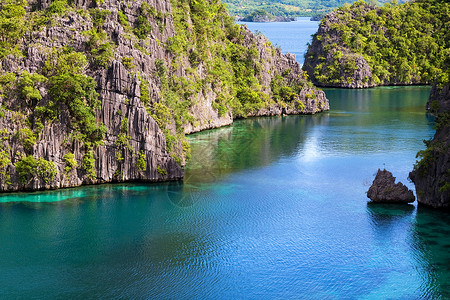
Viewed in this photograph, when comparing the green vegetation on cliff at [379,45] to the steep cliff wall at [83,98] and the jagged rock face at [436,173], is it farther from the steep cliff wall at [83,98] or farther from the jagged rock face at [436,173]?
the jagged rock face at [436,173]

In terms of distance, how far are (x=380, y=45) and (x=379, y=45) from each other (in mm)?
353

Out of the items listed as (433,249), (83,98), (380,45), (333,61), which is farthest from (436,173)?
(380,45)

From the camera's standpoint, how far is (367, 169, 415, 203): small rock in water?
5184cm

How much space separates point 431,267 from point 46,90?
1515 inches

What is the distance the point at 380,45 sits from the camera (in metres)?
170

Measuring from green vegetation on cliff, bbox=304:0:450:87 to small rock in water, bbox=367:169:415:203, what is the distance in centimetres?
10526

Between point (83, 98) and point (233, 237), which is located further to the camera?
point (83, 98)

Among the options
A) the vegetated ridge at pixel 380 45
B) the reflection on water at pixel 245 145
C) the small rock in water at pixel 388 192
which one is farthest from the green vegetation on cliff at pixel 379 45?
the small rock in water at pixel 388 192

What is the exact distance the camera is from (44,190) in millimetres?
53094

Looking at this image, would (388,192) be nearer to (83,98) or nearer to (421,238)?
(421,238)

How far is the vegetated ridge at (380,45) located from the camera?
512 ft

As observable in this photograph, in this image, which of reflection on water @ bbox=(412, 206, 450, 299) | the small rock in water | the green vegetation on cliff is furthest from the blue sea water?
the green vegetation on cliff

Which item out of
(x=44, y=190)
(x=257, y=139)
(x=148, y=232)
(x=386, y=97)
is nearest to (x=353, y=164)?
(x=257, y=139)

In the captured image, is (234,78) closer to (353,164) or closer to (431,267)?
(353,164)
